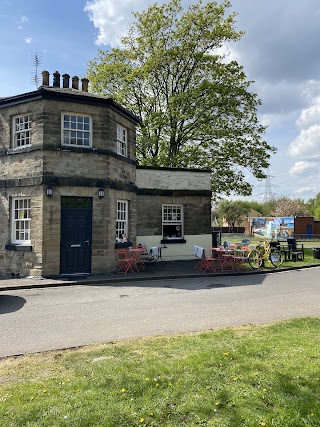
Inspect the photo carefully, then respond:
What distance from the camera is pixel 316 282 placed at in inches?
474

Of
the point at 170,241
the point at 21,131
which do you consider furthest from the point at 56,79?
the point at 170,241

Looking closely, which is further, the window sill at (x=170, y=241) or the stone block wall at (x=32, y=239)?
the window sill at (x=170, y=241)

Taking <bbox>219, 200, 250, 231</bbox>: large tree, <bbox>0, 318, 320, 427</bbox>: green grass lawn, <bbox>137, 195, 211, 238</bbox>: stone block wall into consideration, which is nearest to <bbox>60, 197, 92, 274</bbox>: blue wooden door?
<bbox>137, 195, 211, 238</bbox>: stone block wall

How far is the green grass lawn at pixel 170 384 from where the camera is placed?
132 inches

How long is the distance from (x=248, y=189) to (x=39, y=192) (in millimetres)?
15780

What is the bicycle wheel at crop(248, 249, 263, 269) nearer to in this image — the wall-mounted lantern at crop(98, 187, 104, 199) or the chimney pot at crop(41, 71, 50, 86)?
the wall-mounted lantern at crop(98, 187, 104, 199)

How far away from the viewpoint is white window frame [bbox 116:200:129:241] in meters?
14.8

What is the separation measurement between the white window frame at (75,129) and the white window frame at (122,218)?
10.1 feet

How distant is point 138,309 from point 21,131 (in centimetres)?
934

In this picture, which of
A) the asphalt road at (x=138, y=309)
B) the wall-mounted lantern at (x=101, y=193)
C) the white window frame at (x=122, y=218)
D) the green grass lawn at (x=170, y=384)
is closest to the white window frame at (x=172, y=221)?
the white window frame at (x=122, y=218)

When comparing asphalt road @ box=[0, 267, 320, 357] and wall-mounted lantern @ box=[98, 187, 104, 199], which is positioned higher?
wall-mounted lantern @ box=[98, 187, 104, 199]

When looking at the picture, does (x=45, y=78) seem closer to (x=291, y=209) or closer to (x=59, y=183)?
(x=59, y=183)

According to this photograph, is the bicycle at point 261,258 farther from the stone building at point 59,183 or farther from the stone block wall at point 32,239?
the stone block wall at point 32,239

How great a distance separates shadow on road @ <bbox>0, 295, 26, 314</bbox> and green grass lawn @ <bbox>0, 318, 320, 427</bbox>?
11.3 feet
